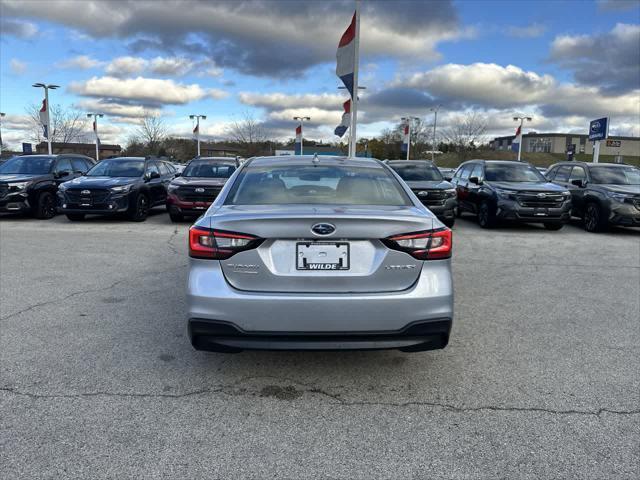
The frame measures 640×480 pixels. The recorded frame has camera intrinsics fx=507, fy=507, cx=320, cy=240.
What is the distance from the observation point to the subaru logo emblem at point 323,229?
3127 mm

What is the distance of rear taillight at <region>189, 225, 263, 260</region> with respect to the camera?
318 cm

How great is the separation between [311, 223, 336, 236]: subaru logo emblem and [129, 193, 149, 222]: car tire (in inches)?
423

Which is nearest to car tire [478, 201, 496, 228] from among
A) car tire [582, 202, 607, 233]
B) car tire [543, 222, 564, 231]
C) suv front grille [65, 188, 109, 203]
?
car tire [543, 222, 564, 231]

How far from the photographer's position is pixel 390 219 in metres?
3.23

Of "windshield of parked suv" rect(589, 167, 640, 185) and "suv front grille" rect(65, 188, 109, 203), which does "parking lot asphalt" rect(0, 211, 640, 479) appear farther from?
"windshield of parked suv" rect(589, 167, 640, 185)

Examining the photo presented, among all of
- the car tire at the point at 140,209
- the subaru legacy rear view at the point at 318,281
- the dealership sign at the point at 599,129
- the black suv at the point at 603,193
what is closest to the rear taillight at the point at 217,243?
the subaru legacy rear view at the point at 318,281

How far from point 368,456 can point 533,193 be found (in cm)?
1049

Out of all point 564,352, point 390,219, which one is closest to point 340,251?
point 390,219

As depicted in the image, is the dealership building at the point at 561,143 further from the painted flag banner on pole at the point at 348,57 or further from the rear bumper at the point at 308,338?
the rear bumper at the point at 308,338

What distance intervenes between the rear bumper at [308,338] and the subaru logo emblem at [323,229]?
0.63 meters

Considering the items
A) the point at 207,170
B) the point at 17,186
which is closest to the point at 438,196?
the point at 207,170

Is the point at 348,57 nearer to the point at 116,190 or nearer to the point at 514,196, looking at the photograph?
the point at 514,196

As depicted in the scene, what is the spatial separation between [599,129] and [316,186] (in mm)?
23206

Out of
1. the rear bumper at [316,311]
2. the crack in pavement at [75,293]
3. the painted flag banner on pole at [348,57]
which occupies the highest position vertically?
the painted flag banner on pole at [348,57]
